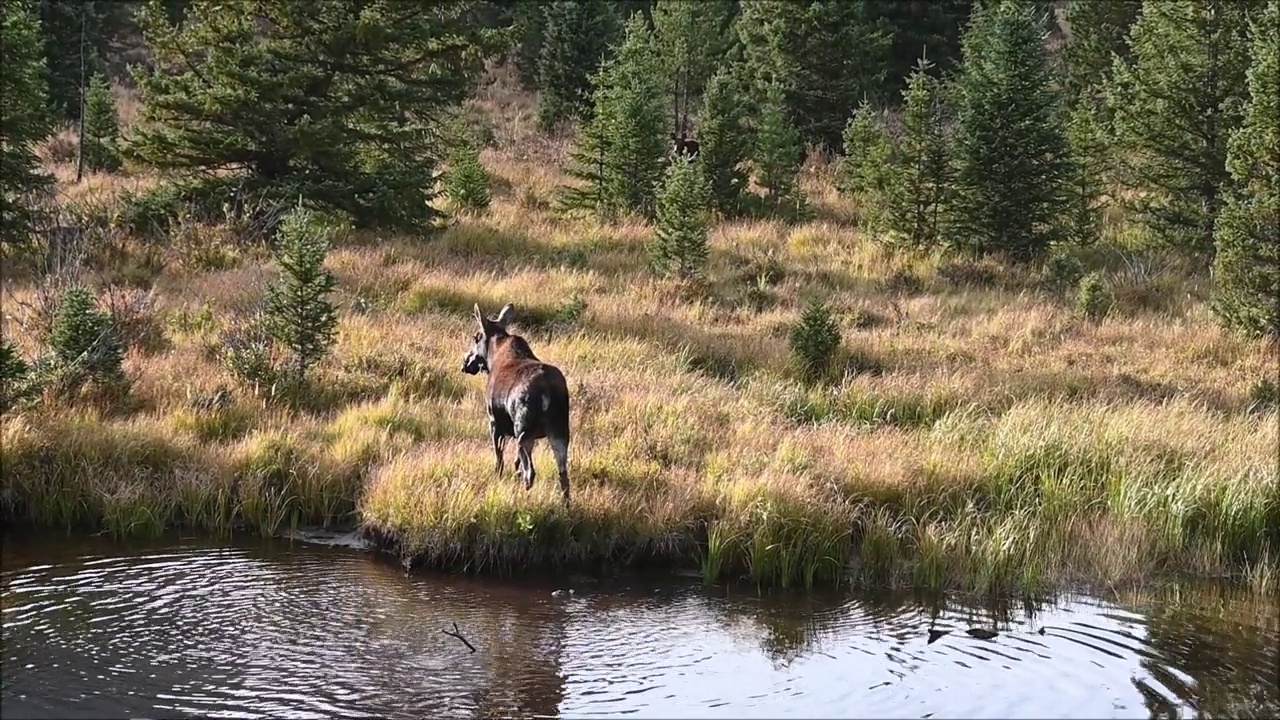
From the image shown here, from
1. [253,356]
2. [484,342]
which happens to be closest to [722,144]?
[253,356]

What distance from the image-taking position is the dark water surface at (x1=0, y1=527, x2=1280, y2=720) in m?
6.40

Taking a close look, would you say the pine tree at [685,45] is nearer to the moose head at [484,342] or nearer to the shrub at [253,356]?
the shrub at [253,356]

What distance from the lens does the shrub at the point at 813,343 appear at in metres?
14.7

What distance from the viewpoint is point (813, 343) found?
14.7 meters

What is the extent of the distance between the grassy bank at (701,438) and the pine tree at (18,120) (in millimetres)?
1474

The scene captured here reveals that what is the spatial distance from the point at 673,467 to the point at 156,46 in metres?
13.8

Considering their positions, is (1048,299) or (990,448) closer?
(990,448)

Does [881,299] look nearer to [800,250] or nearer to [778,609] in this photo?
[800,250]

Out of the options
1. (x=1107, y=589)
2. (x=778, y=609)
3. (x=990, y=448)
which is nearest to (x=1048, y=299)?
(x=990, y=448)

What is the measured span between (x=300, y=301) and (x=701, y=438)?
15.9ft

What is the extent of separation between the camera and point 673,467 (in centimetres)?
1023

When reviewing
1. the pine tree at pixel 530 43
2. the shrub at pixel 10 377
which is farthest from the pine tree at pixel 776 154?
the shrub at pixel 10 377

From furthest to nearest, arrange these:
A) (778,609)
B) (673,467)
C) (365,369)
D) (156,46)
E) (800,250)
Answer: (800,250) < (156,46) < (365,369) < (673,467) < (778,609)

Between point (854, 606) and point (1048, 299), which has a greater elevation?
point (1048, 299)
